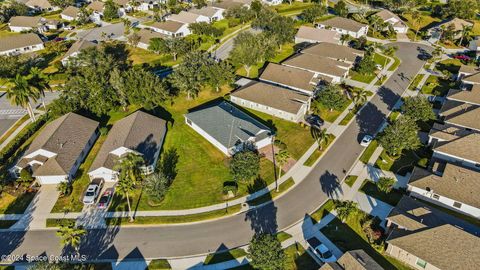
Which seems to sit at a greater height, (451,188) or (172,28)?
(172,28)

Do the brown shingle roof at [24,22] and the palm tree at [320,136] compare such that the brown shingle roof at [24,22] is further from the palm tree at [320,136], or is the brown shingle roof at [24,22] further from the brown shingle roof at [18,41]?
the palm tree at [320,136]

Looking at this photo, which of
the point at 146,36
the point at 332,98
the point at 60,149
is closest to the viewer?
the point at 60,149

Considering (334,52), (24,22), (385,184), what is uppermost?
(334,52)

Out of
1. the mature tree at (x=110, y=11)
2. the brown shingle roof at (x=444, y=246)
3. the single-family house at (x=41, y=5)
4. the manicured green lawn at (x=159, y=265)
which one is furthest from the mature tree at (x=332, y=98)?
the single-family house at (x=41, y=5)

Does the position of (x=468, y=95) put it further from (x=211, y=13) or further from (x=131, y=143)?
(x=211, y=13)

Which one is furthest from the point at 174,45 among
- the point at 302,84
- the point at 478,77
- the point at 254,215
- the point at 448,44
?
the point at 448,44

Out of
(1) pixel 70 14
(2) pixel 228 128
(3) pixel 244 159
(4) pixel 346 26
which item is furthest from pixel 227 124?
(1) pixel 70 14

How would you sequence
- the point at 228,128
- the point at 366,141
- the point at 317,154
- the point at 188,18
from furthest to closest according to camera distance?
the point at 188,18 < the point at 366,141 < the point at 228,128 < the point at 317,154
